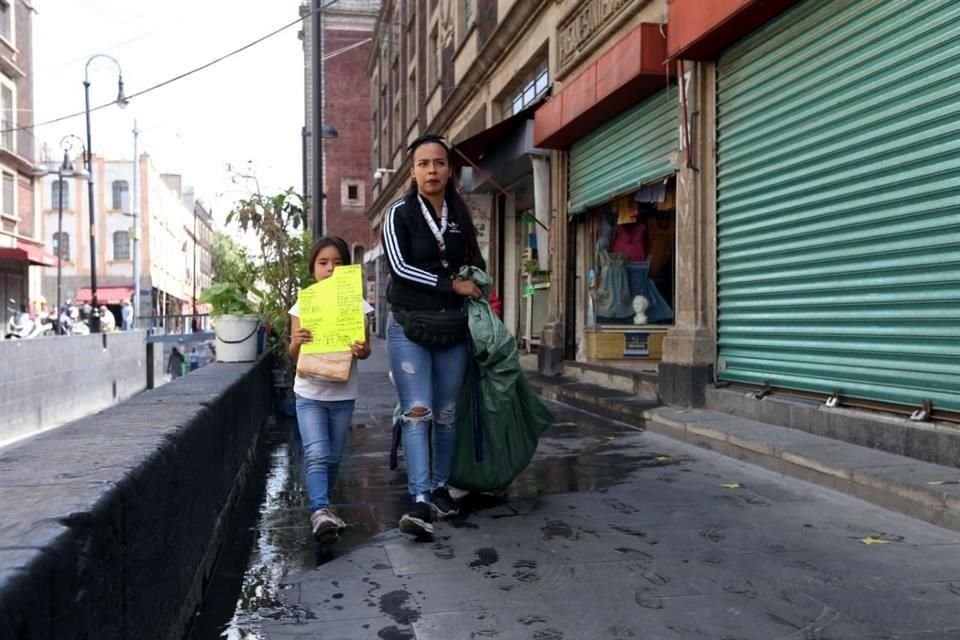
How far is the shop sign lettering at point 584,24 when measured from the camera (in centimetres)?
1016

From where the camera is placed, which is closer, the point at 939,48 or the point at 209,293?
the point at 939,48

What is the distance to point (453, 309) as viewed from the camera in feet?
14.0

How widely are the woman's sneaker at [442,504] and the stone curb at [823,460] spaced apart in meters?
2.38

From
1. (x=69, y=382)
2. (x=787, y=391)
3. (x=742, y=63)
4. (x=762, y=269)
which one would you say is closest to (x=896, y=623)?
(x=787, y=391)

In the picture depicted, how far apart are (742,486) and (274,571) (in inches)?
122

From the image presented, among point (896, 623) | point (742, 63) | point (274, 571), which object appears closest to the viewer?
point (896, 623)

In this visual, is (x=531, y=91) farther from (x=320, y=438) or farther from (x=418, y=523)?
(x=418, y=523)

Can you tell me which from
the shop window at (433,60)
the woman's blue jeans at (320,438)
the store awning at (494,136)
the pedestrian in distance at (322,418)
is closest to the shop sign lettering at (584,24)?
the store awning at (494,136)

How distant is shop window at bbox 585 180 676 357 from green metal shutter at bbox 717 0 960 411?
3.74 m

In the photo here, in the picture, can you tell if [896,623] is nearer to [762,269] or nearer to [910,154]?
[910,154]

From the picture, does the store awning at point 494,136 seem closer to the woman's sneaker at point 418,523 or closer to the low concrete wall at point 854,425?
the low concrete wall at point 854,425

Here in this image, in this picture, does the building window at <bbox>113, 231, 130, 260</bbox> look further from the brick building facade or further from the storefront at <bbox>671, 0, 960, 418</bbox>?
the storefront at <bbox>671, 0, 960, 418</bbox>

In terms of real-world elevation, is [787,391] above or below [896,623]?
above

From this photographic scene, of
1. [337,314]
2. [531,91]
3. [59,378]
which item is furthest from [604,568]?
[531,91]
